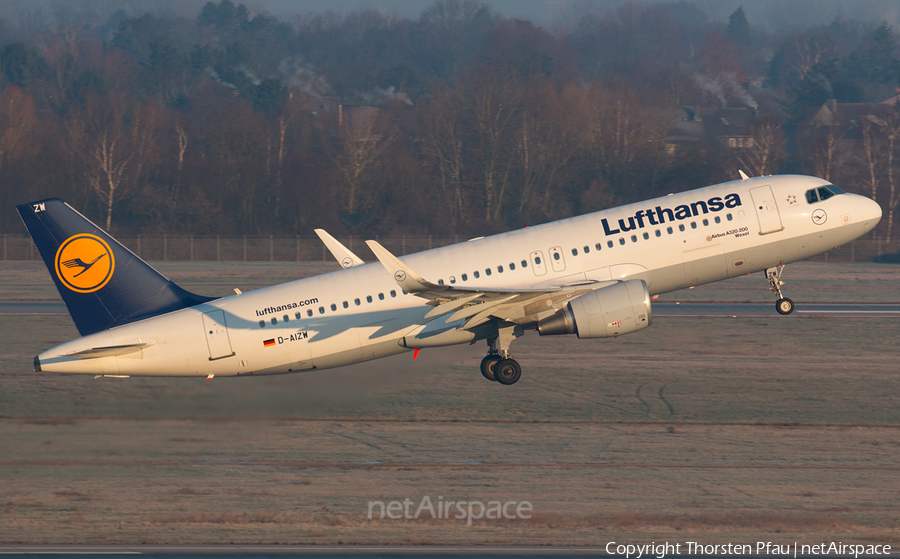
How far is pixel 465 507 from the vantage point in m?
29.3

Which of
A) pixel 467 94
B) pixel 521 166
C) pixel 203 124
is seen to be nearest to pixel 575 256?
pixel 521 166

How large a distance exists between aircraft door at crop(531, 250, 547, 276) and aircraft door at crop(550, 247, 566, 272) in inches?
12.7

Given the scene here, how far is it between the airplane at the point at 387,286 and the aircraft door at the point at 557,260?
0.12ft

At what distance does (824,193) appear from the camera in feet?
119

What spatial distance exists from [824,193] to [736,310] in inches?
1101

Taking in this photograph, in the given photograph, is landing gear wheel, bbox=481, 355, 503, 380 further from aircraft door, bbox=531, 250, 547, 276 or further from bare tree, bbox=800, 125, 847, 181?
bare tree, bbox=800, 125, 847, 181

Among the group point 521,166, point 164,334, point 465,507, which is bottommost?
point 465,507

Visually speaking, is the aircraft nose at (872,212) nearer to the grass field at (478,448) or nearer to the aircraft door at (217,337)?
the grass field at (478,448)

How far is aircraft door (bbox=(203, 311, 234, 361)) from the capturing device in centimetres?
3500

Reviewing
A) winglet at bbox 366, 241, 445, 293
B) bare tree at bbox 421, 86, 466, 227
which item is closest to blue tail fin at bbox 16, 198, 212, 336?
winglet at bbox 366, 241, 445, 293

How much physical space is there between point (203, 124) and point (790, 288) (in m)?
88.6

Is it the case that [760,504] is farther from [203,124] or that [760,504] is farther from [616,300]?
[203,124]

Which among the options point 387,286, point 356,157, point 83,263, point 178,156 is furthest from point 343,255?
point 178,156

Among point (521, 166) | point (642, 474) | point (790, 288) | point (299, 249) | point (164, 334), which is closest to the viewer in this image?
point (642, 474)
